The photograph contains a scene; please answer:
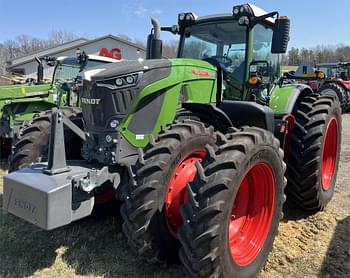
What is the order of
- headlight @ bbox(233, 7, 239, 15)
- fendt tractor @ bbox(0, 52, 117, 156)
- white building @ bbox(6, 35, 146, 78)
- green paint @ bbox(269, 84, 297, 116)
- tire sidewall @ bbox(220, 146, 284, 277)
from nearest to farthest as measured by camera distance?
tire sidewall @ bbox(220, 146, 284, 277), headlight @ bbox(233, 7, 239, 15), green paint @ bbox(269, 84, 297, 116), fendt tractor @ bbox(0, 52, 117, 156), white building @ bbox(6, 35, 146, 78)

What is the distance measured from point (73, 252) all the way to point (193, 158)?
1.36 m

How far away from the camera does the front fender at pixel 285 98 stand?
13.6 feet

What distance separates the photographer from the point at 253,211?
3.22 metres

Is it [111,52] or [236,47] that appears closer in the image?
[236,47]

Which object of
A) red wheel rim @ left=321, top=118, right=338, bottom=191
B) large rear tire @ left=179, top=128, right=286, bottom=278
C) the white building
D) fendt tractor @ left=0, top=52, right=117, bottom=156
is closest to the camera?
large rear tire @ left=179, top=128, right=286, bottom=278

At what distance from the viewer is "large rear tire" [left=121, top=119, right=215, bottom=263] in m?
2.71

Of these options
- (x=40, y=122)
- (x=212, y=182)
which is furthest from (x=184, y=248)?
(x=40, y=122)

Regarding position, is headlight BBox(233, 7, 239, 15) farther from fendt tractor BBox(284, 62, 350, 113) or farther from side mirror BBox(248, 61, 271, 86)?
fendt tractor BBox(284, 62, 350, 113)

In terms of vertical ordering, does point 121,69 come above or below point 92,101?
above

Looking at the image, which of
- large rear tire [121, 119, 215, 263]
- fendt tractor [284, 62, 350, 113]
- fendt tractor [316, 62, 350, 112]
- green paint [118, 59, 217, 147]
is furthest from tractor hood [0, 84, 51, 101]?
fendt tractor [316, 62, 350, 112]

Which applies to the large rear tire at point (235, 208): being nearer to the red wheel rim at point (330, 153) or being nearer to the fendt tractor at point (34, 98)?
the red wheel rim at point (330, 153)

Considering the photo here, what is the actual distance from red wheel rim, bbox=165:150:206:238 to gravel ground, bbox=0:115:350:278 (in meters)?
0.41

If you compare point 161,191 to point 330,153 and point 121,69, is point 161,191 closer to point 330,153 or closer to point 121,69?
point 121,69

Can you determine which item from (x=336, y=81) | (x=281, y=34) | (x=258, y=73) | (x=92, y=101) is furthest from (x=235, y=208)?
(x=336, y=81)
